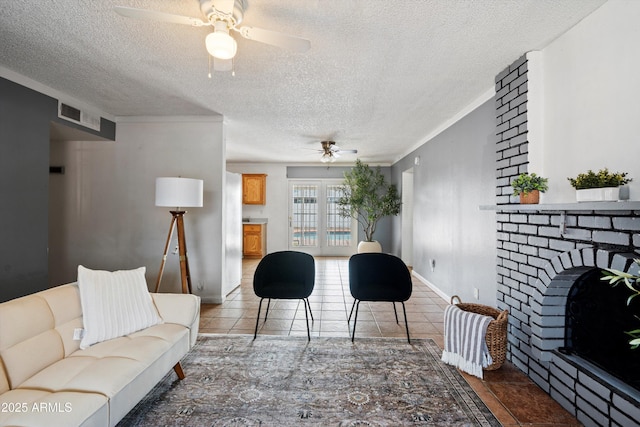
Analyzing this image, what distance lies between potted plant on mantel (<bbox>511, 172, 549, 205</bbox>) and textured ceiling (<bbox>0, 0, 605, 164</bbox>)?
99 centimetres

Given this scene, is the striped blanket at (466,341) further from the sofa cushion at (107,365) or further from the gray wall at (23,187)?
the gray wall at (23,187)

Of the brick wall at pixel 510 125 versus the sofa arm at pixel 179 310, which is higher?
the brick wall at pixel 510 125

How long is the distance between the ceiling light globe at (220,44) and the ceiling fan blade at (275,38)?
10 centimetres

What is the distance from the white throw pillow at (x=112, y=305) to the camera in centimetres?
193

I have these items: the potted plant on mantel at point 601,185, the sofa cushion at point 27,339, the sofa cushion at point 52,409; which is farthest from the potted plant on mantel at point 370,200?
the sofa cushion at point 52,409

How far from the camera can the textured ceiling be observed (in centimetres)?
188

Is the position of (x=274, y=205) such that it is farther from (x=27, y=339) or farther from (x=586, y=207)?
(x=586, y=207)

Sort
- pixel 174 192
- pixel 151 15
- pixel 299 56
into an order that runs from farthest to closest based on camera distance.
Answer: pixel 174 192 < pixel 299 56 < pixel 151 15

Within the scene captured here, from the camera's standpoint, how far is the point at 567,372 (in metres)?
1.94

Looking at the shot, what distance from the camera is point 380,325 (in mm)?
3369

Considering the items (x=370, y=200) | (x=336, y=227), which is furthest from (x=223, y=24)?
(x=336, y=227)

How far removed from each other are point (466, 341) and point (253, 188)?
6.39 metres

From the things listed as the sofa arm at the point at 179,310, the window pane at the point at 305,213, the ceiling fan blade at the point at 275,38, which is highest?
the ceiling fan blade at the point at 275,38

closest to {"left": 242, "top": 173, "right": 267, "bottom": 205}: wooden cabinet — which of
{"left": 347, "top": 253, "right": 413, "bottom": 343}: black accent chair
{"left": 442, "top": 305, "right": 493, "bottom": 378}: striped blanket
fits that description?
{"left": 347, "top": 253, "right": 413, "bottom": 343}: black accent chair
